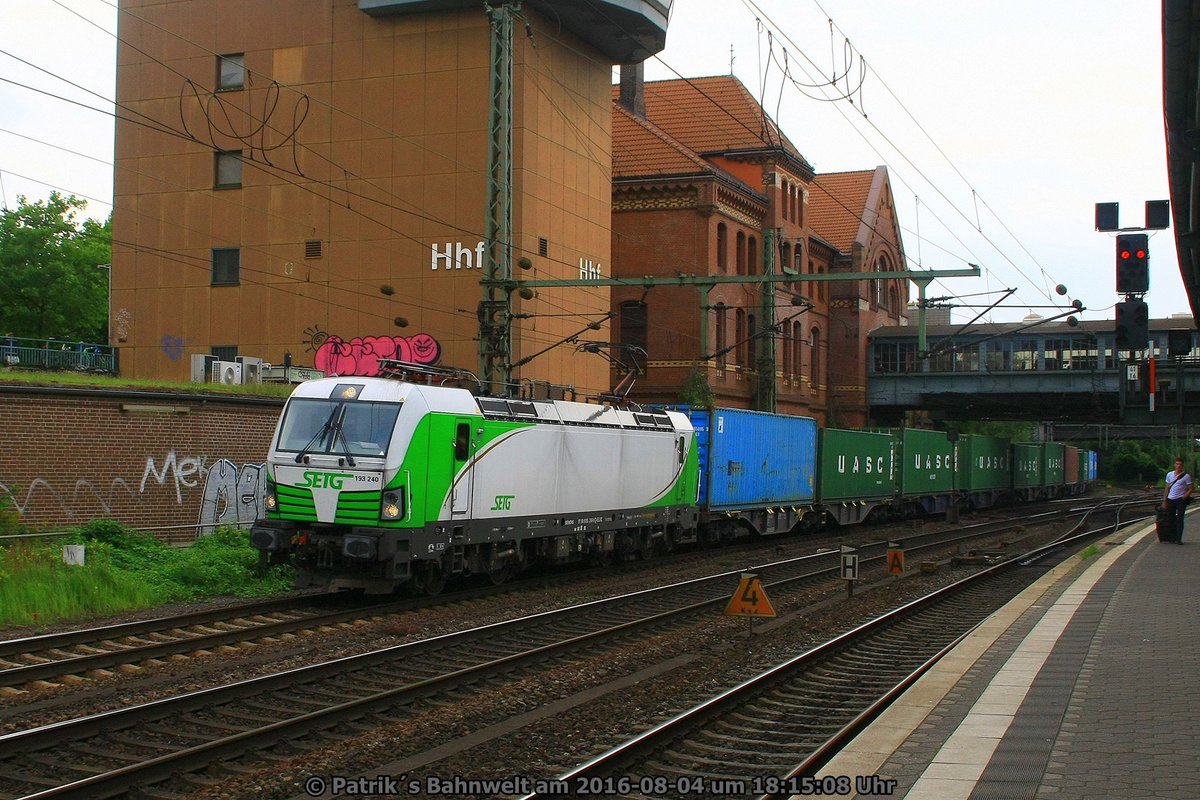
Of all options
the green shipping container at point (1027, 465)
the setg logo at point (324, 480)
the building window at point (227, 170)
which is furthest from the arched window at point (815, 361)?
the setg logo at point (324, 480)

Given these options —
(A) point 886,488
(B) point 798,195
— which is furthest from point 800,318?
(A) point 886,488

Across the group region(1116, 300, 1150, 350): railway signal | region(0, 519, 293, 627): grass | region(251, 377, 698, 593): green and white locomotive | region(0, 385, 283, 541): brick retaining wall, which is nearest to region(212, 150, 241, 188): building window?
region(0, 385, 283, 541): brick retaining wall

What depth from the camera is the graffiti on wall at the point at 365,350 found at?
39.0m

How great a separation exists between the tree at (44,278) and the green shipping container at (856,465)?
35.3 m

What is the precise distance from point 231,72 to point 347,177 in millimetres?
6099

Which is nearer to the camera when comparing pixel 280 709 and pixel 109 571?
pixel 280 709

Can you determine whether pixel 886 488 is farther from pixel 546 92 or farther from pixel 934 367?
pixel 934 367

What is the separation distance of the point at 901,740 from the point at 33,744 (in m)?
5.72

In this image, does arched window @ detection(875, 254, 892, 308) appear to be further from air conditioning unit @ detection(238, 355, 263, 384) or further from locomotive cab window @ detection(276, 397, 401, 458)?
locomotive cab window @ detection(276, 397, 401, 458)

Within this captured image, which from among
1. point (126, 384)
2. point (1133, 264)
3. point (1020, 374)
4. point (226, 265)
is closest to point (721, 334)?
point (1020, 374)

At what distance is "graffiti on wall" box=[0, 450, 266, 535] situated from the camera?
2028cm

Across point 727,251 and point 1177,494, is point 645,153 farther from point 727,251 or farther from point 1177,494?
point 1177,494

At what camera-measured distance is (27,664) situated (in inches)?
458

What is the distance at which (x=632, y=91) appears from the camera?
57906 millimetres
